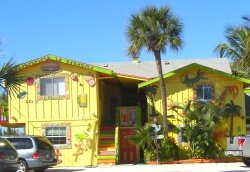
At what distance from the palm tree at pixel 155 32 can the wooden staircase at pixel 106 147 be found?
3031mm

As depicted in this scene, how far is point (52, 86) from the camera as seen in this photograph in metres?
29.0

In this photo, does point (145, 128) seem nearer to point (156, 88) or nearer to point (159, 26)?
point (156, 88)

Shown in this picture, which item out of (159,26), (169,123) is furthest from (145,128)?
(159,26)

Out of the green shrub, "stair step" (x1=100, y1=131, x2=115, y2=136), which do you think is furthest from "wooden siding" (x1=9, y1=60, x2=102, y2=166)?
the green shrub

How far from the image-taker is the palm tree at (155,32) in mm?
26859

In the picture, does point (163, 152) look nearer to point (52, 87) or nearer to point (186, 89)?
point (186, 89)

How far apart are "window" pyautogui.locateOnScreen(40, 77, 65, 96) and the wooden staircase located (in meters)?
3.08

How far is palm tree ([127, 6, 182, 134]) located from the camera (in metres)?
26.9

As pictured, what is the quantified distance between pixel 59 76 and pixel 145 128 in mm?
5816

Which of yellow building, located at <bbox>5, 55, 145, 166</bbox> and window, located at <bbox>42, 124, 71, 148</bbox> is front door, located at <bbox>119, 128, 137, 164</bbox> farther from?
window, located at <bbox>42, 124, 71, 148</bbox>

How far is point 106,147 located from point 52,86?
4397 mm

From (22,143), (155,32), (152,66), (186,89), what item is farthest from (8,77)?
(152,66)

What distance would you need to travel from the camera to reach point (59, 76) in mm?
29047

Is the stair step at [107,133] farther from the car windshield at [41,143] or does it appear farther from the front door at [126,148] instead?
the car windshield at [41,143]
